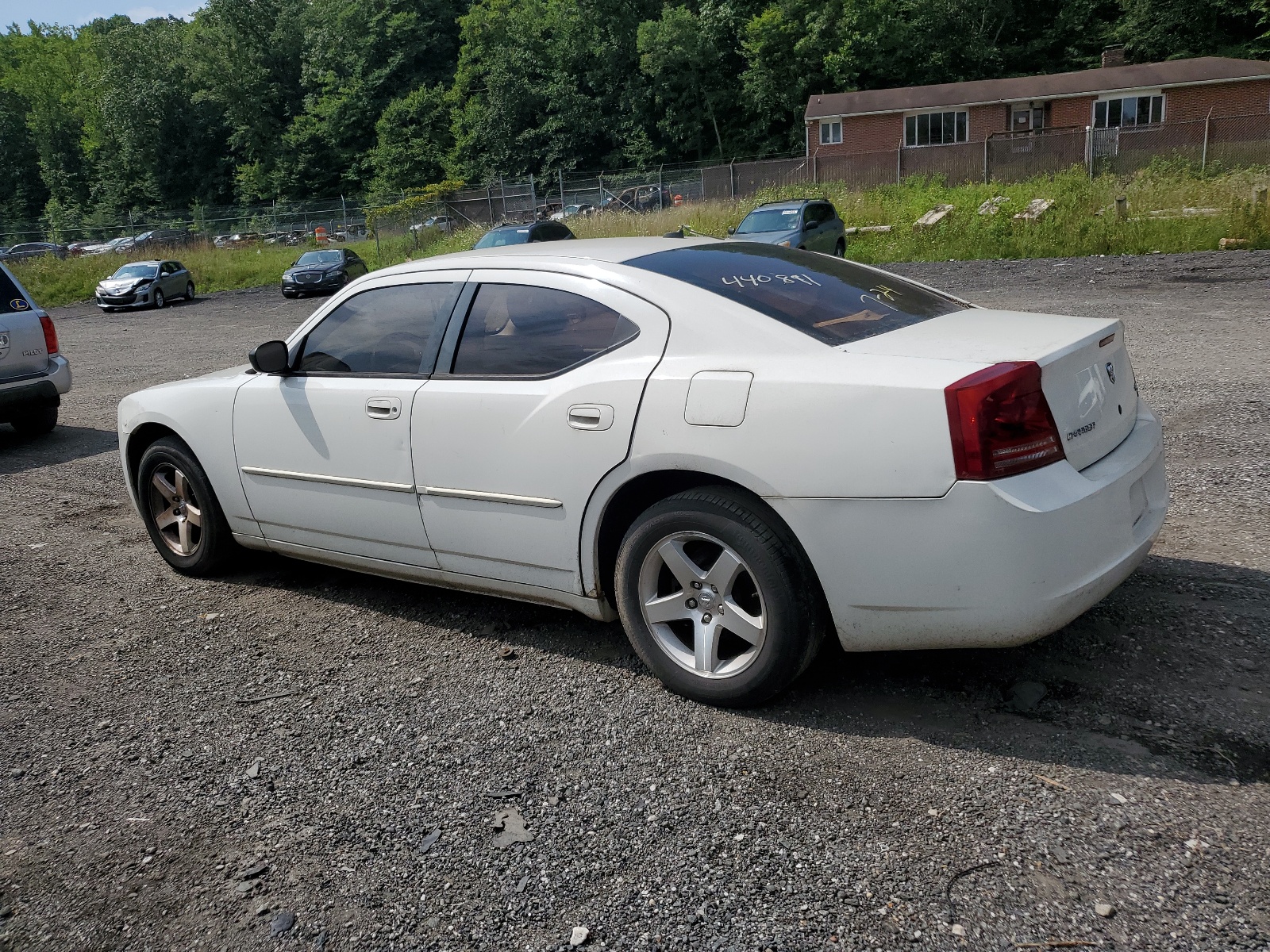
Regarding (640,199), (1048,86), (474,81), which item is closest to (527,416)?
(640,199)

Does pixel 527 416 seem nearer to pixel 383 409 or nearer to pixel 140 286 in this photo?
pixel 383 409

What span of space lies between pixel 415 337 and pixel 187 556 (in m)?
2.02

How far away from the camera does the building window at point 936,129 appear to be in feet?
163

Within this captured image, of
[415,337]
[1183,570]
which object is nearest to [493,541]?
[415,337]

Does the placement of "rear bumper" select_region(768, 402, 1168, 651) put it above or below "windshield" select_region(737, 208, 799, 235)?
above

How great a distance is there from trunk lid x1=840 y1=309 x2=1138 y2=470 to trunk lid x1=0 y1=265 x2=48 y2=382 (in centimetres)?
868

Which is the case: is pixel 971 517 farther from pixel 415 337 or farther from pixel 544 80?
pixel 544 80

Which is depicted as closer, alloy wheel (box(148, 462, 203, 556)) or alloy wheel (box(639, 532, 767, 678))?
Result: alloy wheel (box(639, 532, 767, 678))

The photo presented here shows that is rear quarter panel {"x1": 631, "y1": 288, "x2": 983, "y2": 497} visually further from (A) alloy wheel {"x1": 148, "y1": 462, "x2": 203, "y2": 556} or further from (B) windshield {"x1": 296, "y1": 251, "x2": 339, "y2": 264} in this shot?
(B) windshield {"x1": 296, "y1": 251, "x2": 339, "y2": 264}

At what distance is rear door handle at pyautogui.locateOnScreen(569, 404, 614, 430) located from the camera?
12.1 ft

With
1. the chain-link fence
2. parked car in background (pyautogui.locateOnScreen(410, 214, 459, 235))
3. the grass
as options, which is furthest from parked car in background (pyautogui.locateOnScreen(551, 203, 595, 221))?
the chain-link fence

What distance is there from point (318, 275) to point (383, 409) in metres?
27.1

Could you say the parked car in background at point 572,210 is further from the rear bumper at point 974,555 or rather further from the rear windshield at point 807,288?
the rear bumper at point 974,555

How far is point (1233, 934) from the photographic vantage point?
2.35m
